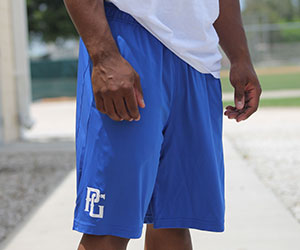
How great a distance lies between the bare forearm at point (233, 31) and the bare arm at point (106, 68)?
52cm

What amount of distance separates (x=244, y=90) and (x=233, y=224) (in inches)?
66.1

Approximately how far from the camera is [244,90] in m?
1.68

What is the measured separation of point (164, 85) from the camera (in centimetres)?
141

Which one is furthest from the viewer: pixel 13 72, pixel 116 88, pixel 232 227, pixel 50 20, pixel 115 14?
pixel 50 20

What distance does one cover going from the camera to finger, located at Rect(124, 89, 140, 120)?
1248 mm

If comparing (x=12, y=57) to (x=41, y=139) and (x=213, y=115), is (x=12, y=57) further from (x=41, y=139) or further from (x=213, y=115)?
(x=213, y=115)

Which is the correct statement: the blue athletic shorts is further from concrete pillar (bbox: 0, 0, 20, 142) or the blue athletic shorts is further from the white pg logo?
concrete pillar (bbox: 0, 0, 20, 142)

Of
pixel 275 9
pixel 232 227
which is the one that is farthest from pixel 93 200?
pixel 275 9

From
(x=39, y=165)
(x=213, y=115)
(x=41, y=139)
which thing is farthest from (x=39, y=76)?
(x=213, y=115)

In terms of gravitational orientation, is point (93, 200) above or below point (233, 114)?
below

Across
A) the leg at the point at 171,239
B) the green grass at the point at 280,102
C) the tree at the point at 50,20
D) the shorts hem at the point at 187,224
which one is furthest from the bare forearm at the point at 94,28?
the tree at the point at 50,20

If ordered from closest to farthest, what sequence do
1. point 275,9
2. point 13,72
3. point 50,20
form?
point 13,72
point 50,20
point 275,9

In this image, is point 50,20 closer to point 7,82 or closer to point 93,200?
point 7,82

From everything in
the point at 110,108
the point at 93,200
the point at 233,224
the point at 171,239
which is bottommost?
the point at 233,224
